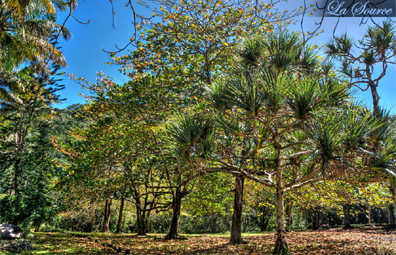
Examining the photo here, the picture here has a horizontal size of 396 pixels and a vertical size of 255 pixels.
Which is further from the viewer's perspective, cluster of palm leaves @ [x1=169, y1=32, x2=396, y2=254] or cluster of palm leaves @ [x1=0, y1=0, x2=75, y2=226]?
cluster of palm leaves @ [x1=0, y1=0, x2=75, y2=226]

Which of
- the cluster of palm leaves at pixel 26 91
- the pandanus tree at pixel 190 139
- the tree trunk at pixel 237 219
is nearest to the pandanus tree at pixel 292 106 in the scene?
the pandanus tree at pixel 190 139

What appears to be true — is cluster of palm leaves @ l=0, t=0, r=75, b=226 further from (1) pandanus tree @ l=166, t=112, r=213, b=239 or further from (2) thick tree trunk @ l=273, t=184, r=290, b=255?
(2) thick tree trunk @ l=273, t=184, r=290, b=255

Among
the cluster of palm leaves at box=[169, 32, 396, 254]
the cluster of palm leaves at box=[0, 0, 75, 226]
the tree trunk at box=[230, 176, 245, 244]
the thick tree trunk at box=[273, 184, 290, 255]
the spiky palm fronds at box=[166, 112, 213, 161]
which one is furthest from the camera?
the cluster of palm leaves at box=[0, 0, 75, 226]

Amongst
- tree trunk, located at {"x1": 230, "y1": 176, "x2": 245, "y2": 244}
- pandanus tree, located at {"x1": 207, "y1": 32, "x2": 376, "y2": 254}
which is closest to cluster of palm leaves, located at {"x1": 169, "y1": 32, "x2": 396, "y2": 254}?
pandanus tree, located at {"x1": 207, "y1": 32, "x2": 376, "y2": 254}

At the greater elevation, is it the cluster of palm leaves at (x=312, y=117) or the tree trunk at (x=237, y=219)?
the cluster of palm leaves at (x=312, y=117)

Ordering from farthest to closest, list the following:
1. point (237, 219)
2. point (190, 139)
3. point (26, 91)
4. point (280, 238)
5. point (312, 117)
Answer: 1. point (26, 91)
2. point (237, 219)
3. point (280, 238)
4. point (190, 139)
5. point (312, 117)

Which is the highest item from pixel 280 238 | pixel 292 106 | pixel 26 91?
pixel 26 91

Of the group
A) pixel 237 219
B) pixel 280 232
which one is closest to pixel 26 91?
pixel 237 219

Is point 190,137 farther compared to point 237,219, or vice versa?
point 237,219

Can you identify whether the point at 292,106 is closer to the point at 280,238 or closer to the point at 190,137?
the point at 190,137

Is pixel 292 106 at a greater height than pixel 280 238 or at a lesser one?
greater

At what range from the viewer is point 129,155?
21.1 ft

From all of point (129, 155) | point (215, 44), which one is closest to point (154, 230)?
point (129, 155)

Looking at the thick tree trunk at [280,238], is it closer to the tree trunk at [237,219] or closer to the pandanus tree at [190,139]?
the pandanus tree at [190,139]
